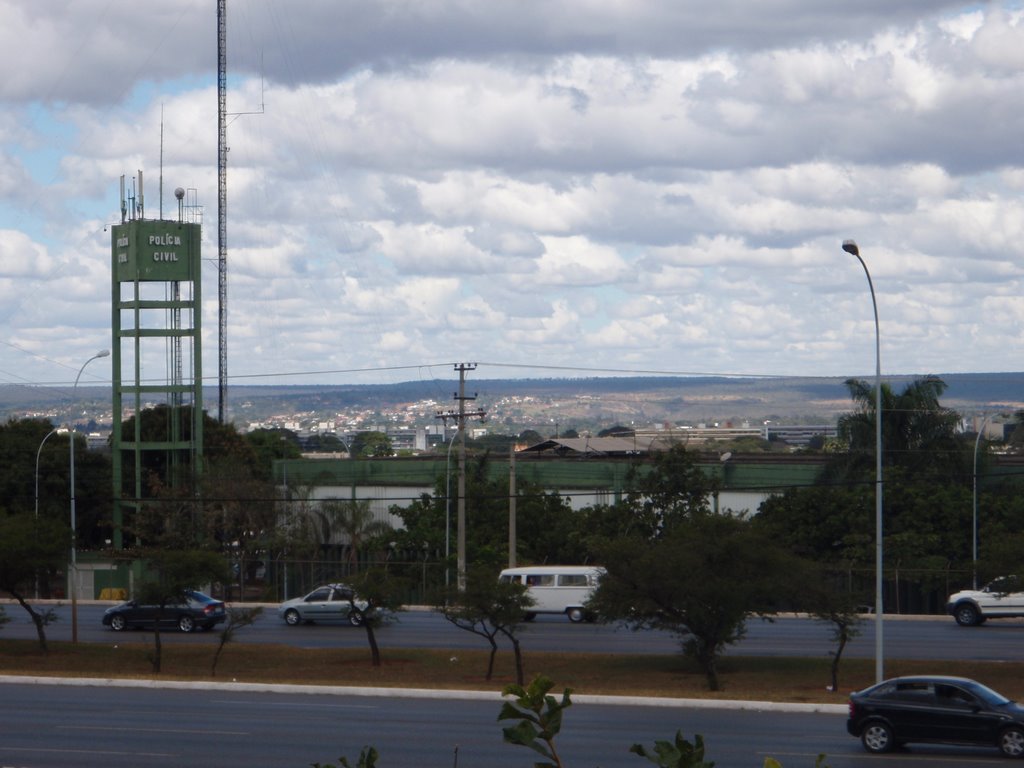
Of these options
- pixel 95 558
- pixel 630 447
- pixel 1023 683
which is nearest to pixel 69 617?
pixel 95 558

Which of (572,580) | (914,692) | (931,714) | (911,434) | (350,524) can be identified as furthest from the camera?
(350,524)

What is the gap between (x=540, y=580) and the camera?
133ft

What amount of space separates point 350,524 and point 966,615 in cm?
2836

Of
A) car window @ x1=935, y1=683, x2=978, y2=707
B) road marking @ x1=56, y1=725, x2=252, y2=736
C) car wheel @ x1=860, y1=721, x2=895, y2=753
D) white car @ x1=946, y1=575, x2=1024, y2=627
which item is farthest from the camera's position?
white car @ x1=946, y1=575, x2=1024, y2=627

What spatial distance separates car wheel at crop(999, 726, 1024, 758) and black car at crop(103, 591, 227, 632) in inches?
1029

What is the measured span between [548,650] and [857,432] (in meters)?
26.5

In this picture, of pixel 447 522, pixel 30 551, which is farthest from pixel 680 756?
pixel 447 522

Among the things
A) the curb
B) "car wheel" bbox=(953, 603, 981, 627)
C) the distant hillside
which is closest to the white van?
"car wheel" bbox=(953, 603, 981, 627)

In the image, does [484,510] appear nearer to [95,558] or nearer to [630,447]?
[95,558]

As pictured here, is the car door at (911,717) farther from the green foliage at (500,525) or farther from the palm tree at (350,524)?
the palm tree at (350,524)

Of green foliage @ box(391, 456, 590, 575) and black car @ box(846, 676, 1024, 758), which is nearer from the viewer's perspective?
black car @ box(846, 676, 1024, 758)

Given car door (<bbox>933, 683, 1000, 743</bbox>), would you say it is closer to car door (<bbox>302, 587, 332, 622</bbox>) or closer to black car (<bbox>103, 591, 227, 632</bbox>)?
car door (<bbox>302, 587, 332, 622</bbox>)

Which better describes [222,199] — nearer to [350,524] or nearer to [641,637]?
[350,524]

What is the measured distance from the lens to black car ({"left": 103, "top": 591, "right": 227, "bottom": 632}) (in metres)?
38.2
